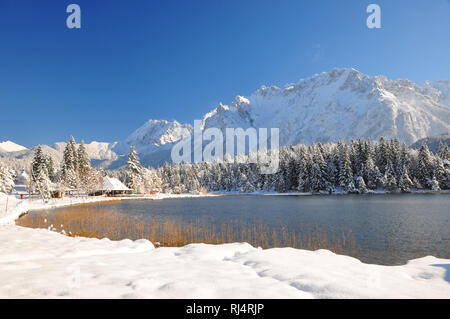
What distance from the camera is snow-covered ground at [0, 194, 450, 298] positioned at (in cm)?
460

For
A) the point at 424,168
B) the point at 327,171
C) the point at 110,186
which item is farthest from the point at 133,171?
the point at 424,168

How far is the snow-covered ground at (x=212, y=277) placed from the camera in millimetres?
4602

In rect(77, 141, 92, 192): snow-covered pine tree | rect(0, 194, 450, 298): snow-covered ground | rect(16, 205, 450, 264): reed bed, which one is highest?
rect(77, 141, 92, 192): snow-covered pine tree

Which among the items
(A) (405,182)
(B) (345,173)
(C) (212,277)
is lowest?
(A) (405,182)

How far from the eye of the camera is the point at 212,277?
5.68 meters

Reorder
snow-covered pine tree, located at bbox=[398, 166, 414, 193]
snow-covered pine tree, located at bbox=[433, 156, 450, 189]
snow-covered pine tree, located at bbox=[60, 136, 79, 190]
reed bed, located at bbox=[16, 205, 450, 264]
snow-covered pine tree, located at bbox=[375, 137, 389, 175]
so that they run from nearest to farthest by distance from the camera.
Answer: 1. reed bed, located at bbox=[16, 205, 450, 264]
2. snow-covered pine tree, located at bbox=[60, 136, 79, 190]
3. snow-covered pine tree, located at bbox=[433, 156, 450, 189]
4. snow-covered pine tree, located at bbox=[398, 166, 414, 193]
5. snow-covered pine tree, located at bbox=[375, 137, 389, 175]

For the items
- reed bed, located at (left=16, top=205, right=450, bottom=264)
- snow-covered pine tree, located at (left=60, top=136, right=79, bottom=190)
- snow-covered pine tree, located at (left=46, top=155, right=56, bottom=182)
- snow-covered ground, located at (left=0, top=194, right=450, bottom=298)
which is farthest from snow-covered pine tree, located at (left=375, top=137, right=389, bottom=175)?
snow-covered pine tree, located at (left=46, top=155, right=56, bottom=182)

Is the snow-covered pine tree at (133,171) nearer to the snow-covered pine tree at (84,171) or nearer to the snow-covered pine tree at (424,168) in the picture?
the snow-covered pine tree at (84,171)

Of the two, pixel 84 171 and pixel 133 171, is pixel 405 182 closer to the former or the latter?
pixel 133 171

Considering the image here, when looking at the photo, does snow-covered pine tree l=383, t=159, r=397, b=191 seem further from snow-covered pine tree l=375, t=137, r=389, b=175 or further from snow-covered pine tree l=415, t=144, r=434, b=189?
snow-covered pine tree l=415, t=144, r=434, b=189

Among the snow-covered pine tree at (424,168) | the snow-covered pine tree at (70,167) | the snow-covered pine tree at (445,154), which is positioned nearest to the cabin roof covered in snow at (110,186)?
the snow-covered pine tree at (70,167)
